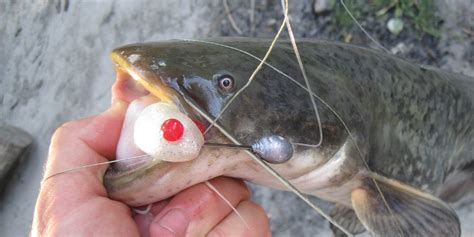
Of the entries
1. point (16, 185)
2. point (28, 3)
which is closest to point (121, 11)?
point (28, 3)

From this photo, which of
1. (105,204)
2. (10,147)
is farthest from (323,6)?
(105,204)

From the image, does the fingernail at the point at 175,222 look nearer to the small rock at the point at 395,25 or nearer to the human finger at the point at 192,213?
the human finger at the point at 192,213

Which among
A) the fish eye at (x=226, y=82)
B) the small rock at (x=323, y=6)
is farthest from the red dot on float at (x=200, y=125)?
the small rock at (x=323, y=6)

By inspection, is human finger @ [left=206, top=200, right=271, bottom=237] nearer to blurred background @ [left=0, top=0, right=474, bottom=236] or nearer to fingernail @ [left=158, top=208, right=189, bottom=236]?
fingernail @ [left=158, top=208, right=189, bottom=236]

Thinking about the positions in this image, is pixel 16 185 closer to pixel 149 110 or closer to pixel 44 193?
pixel 44 193

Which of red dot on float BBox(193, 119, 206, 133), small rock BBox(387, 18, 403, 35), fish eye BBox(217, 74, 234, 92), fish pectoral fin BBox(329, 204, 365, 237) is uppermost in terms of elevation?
fish eye BBox(217, 74, 234, 92)

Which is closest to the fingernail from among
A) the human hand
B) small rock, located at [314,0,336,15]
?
the human hand

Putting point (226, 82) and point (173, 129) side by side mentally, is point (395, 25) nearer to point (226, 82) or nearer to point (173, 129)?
point (226, 82)
